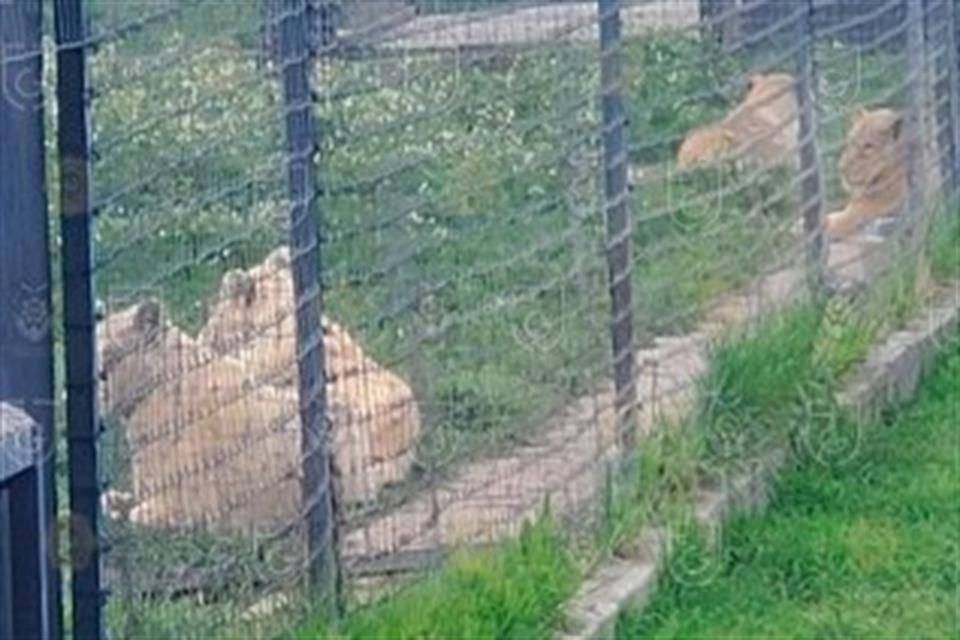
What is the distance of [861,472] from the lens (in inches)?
298

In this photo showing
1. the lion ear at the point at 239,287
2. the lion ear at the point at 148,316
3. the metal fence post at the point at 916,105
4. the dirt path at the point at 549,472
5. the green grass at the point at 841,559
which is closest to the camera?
the lion ear at the point at 148,316

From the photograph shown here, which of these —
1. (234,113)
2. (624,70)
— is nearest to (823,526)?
(624,70)

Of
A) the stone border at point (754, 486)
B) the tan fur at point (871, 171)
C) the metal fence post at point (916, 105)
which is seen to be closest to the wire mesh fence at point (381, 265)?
the stone border at point (754, 486)

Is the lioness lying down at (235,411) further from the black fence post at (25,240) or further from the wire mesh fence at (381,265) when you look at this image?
the black fence post at (25,240)

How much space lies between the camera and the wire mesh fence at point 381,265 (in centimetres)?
477

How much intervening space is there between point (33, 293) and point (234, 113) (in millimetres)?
690

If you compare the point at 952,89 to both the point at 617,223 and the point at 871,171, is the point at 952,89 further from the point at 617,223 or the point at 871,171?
the point at 617,223

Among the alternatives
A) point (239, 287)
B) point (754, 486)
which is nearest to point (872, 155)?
point (754, 486)

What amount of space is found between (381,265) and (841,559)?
5.18 feet

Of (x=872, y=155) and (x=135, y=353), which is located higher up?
(x=135, y=353)

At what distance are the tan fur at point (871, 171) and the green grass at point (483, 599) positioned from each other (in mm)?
3305

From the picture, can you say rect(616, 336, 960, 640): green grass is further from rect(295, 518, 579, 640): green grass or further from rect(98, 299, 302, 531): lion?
rect(98, 299, 302, 531): lion

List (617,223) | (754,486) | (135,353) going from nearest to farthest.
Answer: (135,353) → (617,223) → (754,486)

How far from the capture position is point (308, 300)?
538 centimetres
